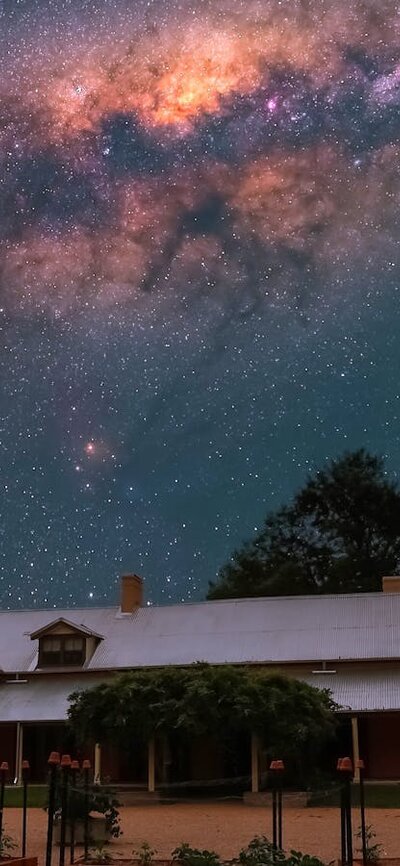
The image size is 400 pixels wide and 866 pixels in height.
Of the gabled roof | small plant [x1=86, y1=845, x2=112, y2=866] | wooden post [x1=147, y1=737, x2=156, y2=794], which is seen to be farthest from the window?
small plant [x1=86, y1=845, x2=112, y2=866]

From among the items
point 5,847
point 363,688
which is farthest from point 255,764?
point 5,847

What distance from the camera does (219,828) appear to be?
1922 cm

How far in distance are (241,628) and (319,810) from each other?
44.3 ft

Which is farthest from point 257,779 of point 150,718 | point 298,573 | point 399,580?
point 298,573

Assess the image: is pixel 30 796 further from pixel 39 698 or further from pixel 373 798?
pixel 373 798

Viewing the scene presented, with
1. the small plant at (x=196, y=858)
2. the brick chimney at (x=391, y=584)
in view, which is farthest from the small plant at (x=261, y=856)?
the brick chimney at (x=391, y=584)

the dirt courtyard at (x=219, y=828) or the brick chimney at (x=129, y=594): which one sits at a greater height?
the brick chimney at (x=129, y=594)

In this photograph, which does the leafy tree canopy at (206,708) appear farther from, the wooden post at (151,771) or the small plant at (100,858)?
the small plant at (100,858)

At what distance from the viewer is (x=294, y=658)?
33.3 meters

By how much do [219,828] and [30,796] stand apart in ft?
36.9

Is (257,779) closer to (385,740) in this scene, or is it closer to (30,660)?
(385,740)

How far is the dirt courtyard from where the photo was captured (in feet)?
52.5

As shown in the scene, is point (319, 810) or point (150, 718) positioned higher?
point (150, 718)

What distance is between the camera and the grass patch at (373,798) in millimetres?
24328
